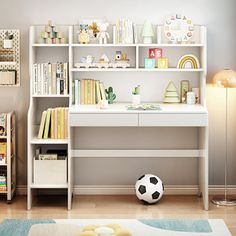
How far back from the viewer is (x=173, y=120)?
16.4 feet

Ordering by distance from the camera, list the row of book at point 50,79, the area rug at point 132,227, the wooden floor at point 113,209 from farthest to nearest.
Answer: the row of book at point 50,79, the wooden floor at point 113,209, the area rug at point 132,227

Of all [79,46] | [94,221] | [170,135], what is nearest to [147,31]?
[79,46]

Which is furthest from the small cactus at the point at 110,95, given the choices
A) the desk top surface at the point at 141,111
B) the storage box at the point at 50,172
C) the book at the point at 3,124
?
the book at the point at 3,124

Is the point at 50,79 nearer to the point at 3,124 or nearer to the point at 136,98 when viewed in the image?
the point at 3,124

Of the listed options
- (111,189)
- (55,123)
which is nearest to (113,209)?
(111,189)

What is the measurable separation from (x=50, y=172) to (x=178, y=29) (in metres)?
1.69

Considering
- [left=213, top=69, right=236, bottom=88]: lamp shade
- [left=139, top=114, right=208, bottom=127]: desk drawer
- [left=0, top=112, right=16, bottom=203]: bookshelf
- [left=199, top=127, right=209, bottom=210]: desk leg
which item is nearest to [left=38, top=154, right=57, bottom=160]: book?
[left=0, top=112, right=16, bottom=203]: bookshelf

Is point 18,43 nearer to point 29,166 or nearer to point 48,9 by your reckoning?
point 48,9

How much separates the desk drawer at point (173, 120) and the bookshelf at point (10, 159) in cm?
115

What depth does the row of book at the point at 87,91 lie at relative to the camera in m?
5.41

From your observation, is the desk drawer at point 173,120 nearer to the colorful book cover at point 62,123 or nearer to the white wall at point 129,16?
the white wall at point 129,16

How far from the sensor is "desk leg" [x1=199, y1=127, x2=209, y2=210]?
16.6ft

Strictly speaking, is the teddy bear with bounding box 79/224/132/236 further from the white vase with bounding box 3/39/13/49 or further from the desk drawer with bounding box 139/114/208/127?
the white vase with bounding box 3/39/13/49

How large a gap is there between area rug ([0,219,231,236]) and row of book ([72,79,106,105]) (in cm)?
118
